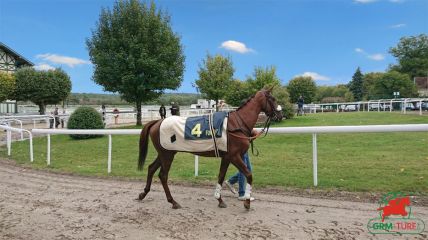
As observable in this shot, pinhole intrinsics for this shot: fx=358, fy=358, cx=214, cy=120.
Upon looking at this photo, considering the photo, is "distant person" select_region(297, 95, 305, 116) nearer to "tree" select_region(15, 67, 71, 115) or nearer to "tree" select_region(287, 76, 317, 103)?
"tree" select_region(15, 67, 71, 115)

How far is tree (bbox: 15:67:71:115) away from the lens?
34562 mm

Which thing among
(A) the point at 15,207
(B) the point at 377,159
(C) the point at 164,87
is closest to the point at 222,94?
(C) the point at 164,87

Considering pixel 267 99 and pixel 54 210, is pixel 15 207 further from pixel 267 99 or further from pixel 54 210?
pixel 267 99

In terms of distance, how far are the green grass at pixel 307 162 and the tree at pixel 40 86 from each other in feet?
78.1

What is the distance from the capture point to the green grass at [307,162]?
6445mm

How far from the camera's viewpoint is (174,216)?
196 inches

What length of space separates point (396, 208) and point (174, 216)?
2985 mm

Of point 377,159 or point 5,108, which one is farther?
point 5,108

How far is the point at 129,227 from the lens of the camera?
14.9ft

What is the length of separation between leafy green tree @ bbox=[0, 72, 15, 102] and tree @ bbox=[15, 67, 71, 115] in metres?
1.20

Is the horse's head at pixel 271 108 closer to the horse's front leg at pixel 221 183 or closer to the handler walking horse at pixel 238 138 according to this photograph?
the handler walking horse at pixel 238 138

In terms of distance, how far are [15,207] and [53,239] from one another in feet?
6.28

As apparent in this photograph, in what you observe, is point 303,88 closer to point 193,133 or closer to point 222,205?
point 193,133

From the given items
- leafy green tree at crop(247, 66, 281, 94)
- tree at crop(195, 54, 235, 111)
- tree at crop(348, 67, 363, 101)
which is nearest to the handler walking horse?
leafy green tree at crop(247, 66, 281, 94)
